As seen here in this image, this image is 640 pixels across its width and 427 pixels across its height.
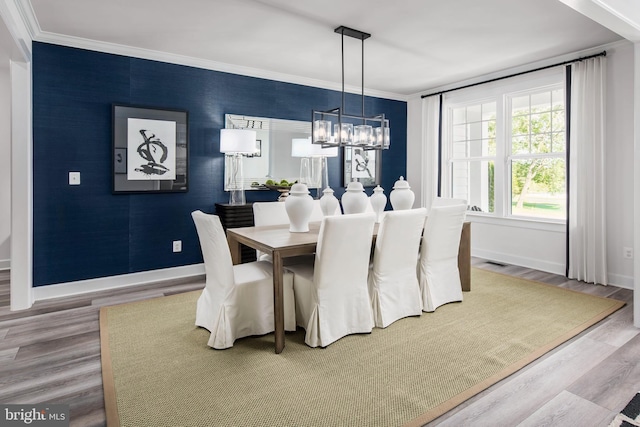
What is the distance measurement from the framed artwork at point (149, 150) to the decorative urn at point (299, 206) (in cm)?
179

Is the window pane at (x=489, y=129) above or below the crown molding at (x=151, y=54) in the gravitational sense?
below

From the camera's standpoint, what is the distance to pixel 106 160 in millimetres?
3893

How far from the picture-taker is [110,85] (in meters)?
3.87

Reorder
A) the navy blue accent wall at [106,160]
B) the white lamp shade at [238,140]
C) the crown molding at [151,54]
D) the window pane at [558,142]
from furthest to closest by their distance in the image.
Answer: the window pane at [558,142], the white lamp shade at [238,140], the navy blue accent wall at [106,160], the crown molding at [151,54]

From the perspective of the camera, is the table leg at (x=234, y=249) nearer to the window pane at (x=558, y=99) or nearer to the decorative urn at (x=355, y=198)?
the decorative urn at (x=355, y=198)

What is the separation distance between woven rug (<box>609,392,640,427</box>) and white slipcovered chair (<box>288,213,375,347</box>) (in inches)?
55.7

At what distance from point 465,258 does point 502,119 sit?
222cm

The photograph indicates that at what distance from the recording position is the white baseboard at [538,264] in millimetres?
3936

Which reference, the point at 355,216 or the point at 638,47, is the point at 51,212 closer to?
the point at 355,216

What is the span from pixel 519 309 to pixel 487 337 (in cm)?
75

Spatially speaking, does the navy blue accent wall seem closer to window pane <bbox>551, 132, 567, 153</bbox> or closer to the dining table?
the dining table

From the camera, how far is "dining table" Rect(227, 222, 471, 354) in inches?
97.8

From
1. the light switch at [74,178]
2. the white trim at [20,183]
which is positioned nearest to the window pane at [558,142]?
the light switch at [74,178]

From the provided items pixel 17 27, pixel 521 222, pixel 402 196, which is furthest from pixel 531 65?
pixel 17 27
